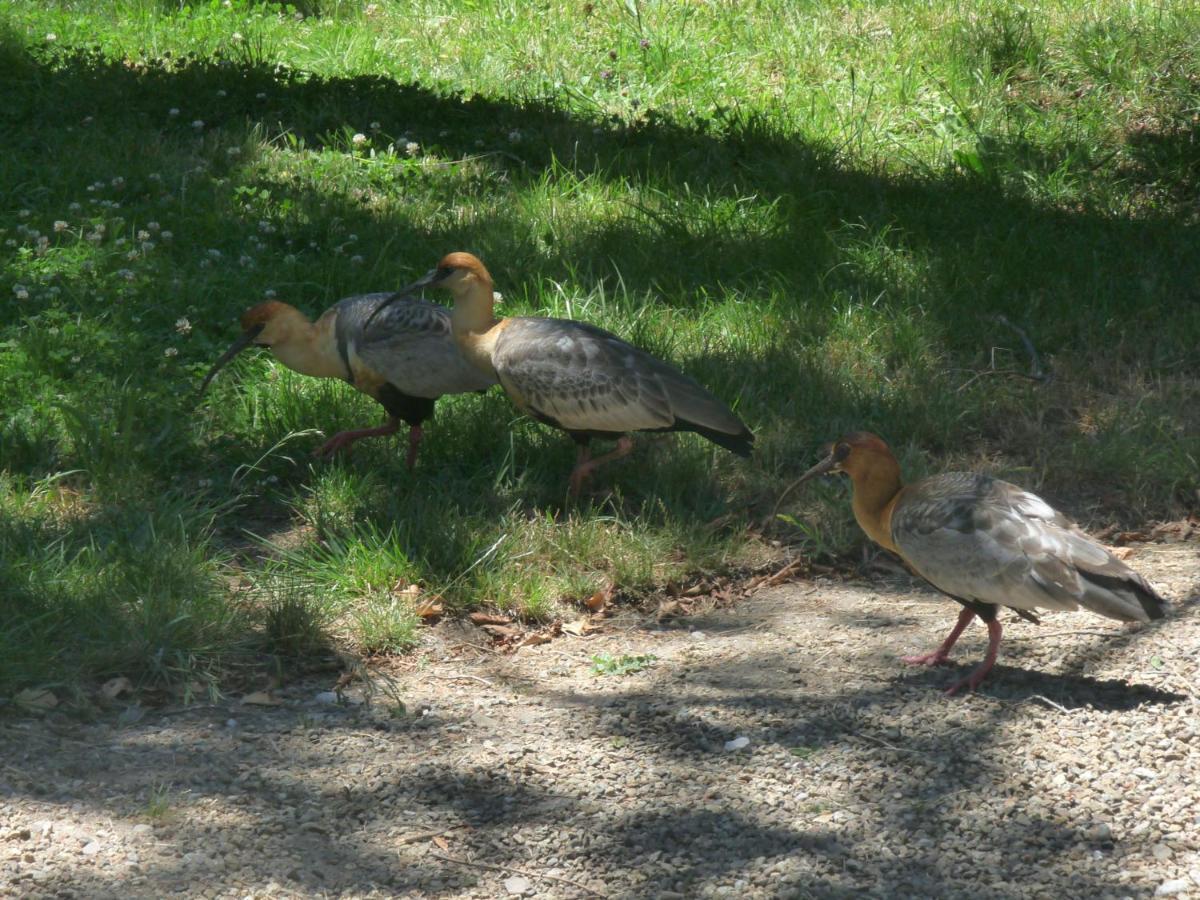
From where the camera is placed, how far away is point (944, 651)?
4.81 meters

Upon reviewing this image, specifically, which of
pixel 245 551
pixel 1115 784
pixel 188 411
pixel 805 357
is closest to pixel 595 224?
pixel 805 357

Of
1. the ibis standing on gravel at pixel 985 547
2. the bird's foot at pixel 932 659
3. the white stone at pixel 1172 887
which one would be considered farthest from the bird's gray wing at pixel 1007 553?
the white stone at pixel 1172 887

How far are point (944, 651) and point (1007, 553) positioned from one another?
483 mm

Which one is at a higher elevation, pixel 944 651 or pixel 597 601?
pixel 944 651

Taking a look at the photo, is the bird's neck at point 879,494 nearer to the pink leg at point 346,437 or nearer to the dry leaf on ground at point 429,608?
the dry leaf on ground at point 429,608

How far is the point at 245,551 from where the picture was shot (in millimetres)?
5902

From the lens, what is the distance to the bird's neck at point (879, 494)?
16.5 feet

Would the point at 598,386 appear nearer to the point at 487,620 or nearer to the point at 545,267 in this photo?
the point at 487,620

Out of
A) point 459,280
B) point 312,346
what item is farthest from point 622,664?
point 312,346

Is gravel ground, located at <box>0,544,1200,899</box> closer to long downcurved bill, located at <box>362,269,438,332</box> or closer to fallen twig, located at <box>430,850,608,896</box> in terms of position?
fallen twig, located at <box>430,850,608,896</box>

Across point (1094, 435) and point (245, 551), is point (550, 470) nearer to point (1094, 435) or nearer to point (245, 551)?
point (245, 551)

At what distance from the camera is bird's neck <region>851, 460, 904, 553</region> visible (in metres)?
5.02

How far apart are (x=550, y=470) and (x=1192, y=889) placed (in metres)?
3.55

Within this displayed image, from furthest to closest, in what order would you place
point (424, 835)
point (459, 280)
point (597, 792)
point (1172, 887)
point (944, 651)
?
point (459, 280), point (944, 651), point (597, 792), point (424, 835), point (1172, 887)
